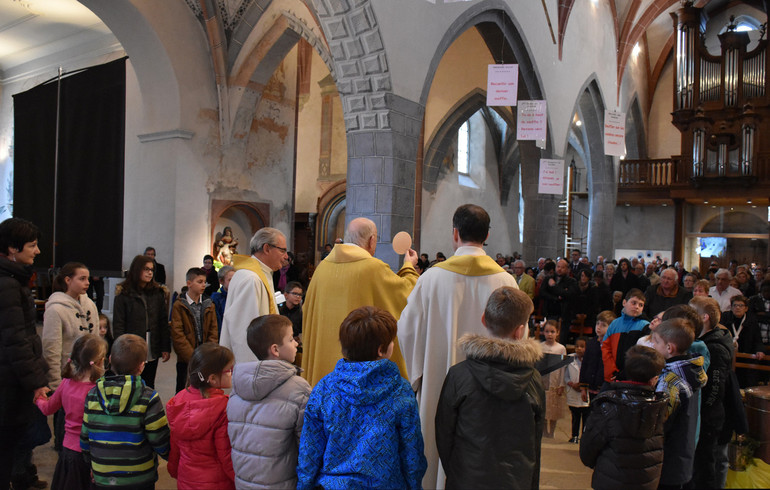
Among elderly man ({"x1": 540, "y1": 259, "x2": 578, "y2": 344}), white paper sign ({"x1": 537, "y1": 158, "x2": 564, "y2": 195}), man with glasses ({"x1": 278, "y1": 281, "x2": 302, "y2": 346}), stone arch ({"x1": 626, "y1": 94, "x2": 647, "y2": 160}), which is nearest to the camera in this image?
man with glasses ({"x1": 278, "y1": 281, "x2": 302, "y2": 346})

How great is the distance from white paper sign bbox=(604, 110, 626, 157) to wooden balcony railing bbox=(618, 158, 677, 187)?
7165 mm

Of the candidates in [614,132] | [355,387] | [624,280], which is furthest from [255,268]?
[614,132]

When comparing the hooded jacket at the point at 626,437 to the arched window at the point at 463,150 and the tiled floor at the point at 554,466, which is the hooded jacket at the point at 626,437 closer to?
the tiled floor at the point at 554,466

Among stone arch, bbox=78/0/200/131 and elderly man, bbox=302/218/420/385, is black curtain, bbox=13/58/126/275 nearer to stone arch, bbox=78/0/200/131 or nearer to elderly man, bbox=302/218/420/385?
stone arch, bbox=78/0/200/131

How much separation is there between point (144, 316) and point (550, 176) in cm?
906

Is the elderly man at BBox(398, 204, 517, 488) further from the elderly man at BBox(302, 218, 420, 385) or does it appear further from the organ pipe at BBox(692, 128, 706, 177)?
the organ pipe at BBox(692, 128, 706, 177)

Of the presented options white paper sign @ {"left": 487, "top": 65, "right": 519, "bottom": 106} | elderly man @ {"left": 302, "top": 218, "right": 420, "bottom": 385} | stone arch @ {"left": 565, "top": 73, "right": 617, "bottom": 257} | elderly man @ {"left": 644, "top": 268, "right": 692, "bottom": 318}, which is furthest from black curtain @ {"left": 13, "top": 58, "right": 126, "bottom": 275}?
stone arch @ {"left": 565, "top": 73, "right": 617, "bottom": 257}

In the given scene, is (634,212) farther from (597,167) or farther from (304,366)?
(304,366)

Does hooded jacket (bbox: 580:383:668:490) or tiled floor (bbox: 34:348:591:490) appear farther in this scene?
tiled floor (bbox: 34:348:591:490)

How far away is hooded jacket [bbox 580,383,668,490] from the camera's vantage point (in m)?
2.58

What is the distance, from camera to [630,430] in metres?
2.57

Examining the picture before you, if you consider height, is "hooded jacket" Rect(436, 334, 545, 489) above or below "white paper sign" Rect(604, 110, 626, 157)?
below

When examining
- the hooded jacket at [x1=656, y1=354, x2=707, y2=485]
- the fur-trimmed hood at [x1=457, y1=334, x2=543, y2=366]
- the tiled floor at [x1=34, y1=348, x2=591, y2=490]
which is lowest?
the tiled floor at [x1=34, y1=348, x2=591, y2=490]

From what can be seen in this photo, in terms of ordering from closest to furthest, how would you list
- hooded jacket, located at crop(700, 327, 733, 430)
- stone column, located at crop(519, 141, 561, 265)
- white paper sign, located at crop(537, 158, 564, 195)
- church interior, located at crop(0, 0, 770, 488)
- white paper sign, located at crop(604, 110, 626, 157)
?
hooded jacket, located at crop(700, 327, 733, 430)
church interior, located at crop(0, 0, 770, 488)
white paper sign, located at crop(537, 158, 564, 195)
white paper sign, located at crop(604, 110, 626, 157)
stone column, located at crop(519, 141, 561, 265)
